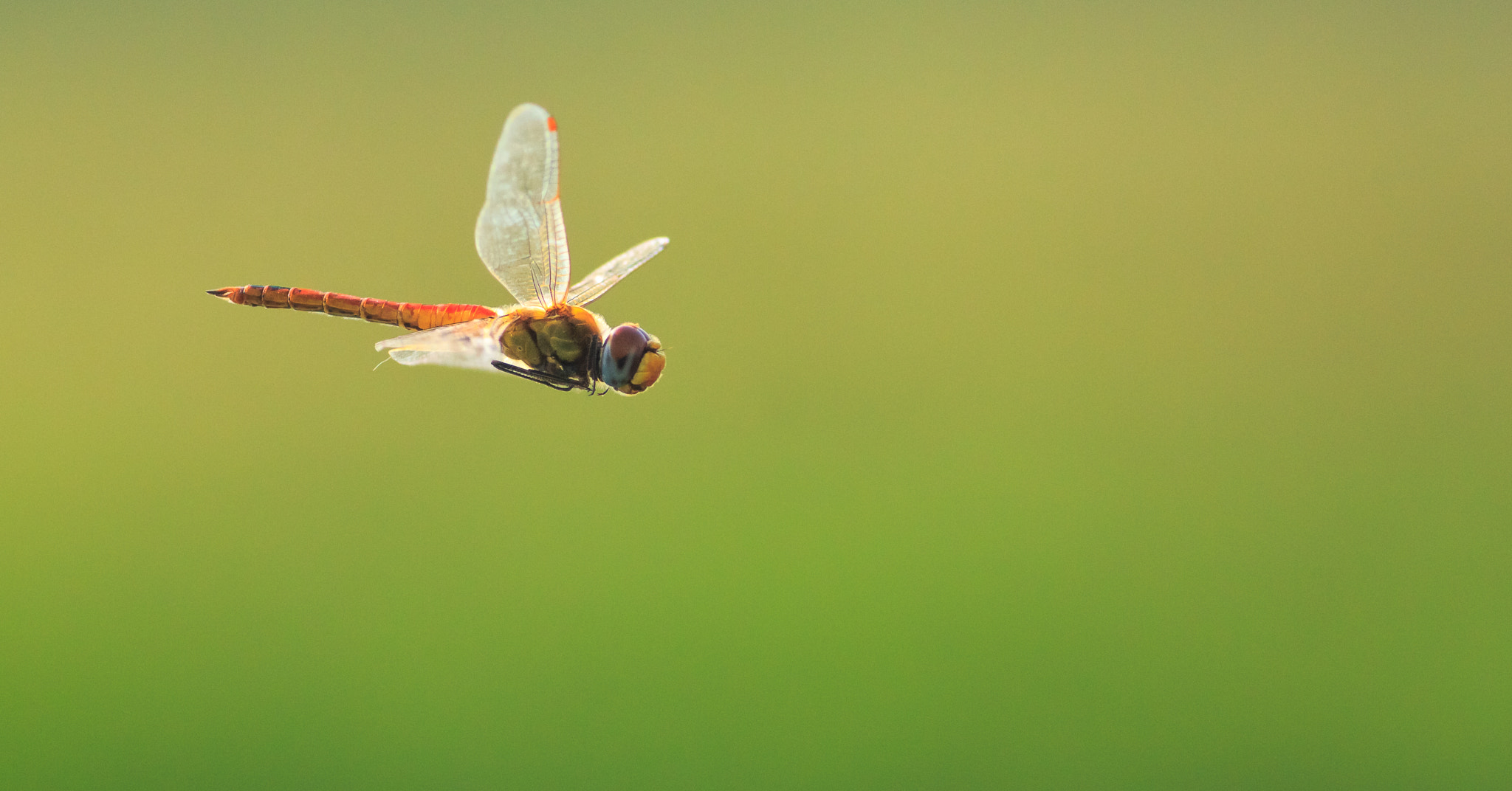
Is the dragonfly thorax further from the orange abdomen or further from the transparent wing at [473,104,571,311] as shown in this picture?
the orange abdomen

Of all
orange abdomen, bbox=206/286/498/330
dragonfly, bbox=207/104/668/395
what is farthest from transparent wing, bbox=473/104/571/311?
orange abdomen, bbox=206/286/498/330

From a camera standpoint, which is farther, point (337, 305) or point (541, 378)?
point (337, 305)

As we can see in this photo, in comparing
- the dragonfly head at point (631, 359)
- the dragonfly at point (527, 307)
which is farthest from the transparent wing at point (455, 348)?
the dragonfly head at point (631, 359)

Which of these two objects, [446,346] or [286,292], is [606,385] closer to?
[446,346]

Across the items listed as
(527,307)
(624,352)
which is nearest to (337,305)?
(527,307)

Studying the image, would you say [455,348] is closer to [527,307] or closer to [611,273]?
[527,307]

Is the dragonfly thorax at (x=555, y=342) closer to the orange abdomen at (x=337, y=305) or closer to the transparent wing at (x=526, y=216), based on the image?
the transparent wing at (x=526, y=216)
